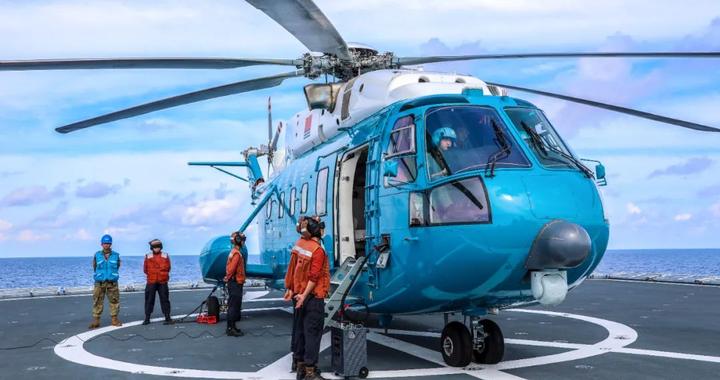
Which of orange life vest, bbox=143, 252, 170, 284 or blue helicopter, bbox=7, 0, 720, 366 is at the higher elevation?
blue helicopter, bbox=7, 0, 720, 366

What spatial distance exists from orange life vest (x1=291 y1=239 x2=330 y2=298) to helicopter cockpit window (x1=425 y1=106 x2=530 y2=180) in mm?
1496

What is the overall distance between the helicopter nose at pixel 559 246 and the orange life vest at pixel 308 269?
2.20m

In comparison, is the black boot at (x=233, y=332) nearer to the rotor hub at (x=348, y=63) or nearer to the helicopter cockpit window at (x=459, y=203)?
the rotor hub at (x=348, y=63)

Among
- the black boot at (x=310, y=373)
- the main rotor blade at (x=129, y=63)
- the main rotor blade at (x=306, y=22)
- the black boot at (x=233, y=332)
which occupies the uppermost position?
the main rotor blade at (x=306, y=22)

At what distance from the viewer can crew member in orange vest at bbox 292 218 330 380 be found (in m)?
7.20

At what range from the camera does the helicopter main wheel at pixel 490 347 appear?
7883 millimetres

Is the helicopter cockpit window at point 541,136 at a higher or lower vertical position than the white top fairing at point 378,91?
lower

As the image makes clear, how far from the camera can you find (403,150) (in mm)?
7730

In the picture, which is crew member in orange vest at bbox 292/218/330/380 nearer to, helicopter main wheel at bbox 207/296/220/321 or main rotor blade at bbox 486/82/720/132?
main rotor blade at bbox 486/82/720/132

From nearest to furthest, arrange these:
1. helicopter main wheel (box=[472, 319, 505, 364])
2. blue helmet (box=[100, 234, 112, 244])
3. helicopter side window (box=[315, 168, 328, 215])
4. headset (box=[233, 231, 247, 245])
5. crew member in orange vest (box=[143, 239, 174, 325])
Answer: helicopter main wheel (box=[472, 319, 505, 364]) < helicopter side window (box=[315, 168, 328, 215]) < headset (box=[233, 231, 247, 245]) < blue helmet (box=[100, 234, 112, 244]) < crew member in orange vest (box=[143, 239, 174, 325])

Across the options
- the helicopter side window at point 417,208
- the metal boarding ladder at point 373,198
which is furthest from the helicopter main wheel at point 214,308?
the helicopter side window at point 417,208

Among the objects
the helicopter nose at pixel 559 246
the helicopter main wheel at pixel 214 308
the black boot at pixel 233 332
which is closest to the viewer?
the helicopter nose at pixel 559 246

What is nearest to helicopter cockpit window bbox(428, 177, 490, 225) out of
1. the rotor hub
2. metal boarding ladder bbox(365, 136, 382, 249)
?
metal boarding ladder bbox(365, 136, 382, 249)

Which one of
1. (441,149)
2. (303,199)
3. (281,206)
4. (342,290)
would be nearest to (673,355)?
(441,149)
